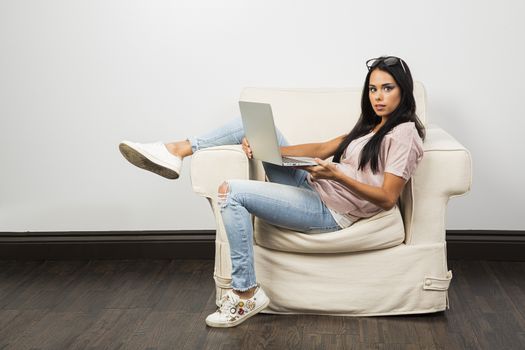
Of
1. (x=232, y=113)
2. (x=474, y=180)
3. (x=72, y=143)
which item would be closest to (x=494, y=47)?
(x=474, y=180)

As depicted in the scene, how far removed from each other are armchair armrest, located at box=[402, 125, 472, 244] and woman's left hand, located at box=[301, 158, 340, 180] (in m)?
0.34

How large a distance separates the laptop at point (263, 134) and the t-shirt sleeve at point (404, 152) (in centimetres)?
27

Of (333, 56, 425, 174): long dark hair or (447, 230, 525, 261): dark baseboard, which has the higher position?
(333, 56, 425, 174): long dark hair

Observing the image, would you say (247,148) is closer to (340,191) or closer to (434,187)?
(340,191)

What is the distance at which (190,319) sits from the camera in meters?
2.83

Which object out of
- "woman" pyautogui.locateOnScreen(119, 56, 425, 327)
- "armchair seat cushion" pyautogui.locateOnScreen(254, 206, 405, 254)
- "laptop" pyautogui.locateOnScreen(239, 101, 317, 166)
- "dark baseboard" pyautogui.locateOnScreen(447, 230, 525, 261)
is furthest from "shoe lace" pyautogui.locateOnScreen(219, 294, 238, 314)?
"dark baseboard" pyautogui.locateOnScreen(447, 230, 525, 261)

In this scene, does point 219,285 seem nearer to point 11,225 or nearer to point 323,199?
point 323,199

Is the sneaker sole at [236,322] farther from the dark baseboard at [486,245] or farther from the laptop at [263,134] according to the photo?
the dark baseboard at [486,245]

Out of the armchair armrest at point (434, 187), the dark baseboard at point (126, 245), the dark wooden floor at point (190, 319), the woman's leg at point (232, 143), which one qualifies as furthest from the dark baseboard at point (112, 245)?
the armchair armrest at point (434, 187)

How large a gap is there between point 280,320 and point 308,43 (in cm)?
131

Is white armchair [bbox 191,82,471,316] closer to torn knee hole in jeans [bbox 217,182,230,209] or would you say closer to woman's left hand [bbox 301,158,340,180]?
torn knee hole in jeans [bbox 217,182,230,209]

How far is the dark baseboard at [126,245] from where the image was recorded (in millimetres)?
3582

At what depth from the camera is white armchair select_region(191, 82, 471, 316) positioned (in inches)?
108

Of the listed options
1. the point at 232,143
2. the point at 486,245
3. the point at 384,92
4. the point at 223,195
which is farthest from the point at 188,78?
the point at 486,245
